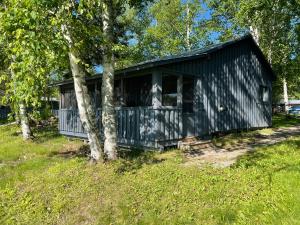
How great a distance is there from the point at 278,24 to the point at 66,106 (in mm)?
18585

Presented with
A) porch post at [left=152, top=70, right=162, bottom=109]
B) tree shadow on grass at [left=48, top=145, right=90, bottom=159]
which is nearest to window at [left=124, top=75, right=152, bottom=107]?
porch post at [left=152, top=70, right=162, bottom=109]

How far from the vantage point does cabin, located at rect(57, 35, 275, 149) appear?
1082cm

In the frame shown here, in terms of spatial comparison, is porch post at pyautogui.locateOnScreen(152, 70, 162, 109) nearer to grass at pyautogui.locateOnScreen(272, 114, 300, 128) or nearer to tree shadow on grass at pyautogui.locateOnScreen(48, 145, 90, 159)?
tree shadow on grass at pyautogui.locateOnScreen(48, 145, 90, 159)

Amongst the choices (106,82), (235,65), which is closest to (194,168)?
(106,82)

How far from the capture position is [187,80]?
12.8 meters

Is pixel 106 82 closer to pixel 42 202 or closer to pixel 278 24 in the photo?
pixel 42 202

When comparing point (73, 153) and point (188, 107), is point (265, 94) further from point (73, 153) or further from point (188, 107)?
point (73, 153)

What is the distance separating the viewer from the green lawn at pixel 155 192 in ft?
18.7

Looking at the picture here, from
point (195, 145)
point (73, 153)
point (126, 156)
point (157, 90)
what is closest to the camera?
point (126, 156)

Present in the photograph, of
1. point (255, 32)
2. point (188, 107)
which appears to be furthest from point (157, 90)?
point (255, 32)

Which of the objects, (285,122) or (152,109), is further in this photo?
(285,122)

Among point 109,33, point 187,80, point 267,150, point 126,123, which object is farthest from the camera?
point 187,80

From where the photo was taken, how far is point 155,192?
264 inches

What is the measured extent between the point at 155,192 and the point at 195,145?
5013mm
